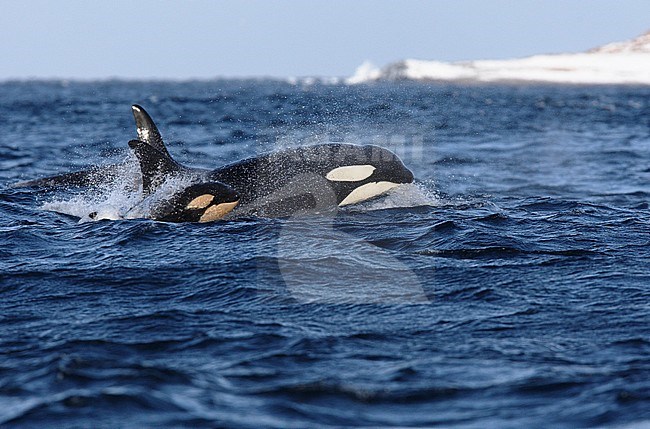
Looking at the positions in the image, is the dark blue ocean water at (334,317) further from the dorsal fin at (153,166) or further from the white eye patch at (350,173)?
the dorsal fin at (153,166)

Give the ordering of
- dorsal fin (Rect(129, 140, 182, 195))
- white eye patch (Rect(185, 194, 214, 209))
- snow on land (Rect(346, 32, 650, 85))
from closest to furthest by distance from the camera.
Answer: white eye patch (Rect(185, 194, 214, 209))
dorsal fin (Rect(129, 140, 182, 195))
snow on land (Rect(346, 32, 650, 85))

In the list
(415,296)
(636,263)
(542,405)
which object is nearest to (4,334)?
(415,296)

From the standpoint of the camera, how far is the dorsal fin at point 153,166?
37.9ft

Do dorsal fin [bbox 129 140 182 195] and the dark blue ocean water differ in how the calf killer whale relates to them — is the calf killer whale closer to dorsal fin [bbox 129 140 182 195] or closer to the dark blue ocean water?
dorsal fin [bbox 129 140 182 195]

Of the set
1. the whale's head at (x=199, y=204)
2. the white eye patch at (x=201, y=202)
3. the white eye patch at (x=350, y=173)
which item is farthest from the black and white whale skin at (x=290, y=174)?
the white eye patch at (x=201, y=202)

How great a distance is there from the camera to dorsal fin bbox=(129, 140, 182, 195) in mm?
11547

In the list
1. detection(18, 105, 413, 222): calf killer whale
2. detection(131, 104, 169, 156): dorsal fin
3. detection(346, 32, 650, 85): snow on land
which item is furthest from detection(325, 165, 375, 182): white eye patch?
detection(346, 32, 650, 85): snow on land

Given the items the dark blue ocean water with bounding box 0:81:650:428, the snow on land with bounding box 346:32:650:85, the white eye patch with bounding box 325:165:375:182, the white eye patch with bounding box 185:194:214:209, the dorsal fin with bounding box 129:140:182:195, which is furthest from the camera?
the snow on land with bounding box 346:32:650:85

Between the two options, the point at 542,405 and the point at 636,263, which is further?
the point at 636,263

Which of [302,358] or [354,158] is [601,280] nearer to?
[302,358]

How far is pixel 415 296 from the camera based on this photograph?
301 inches

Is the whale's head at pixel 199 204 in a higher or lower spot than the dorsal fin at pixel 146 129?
lower

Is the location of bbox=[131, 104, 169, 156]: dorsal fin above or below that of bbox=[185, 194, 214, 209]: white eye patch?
above

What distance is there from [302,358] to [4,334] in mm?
2200
